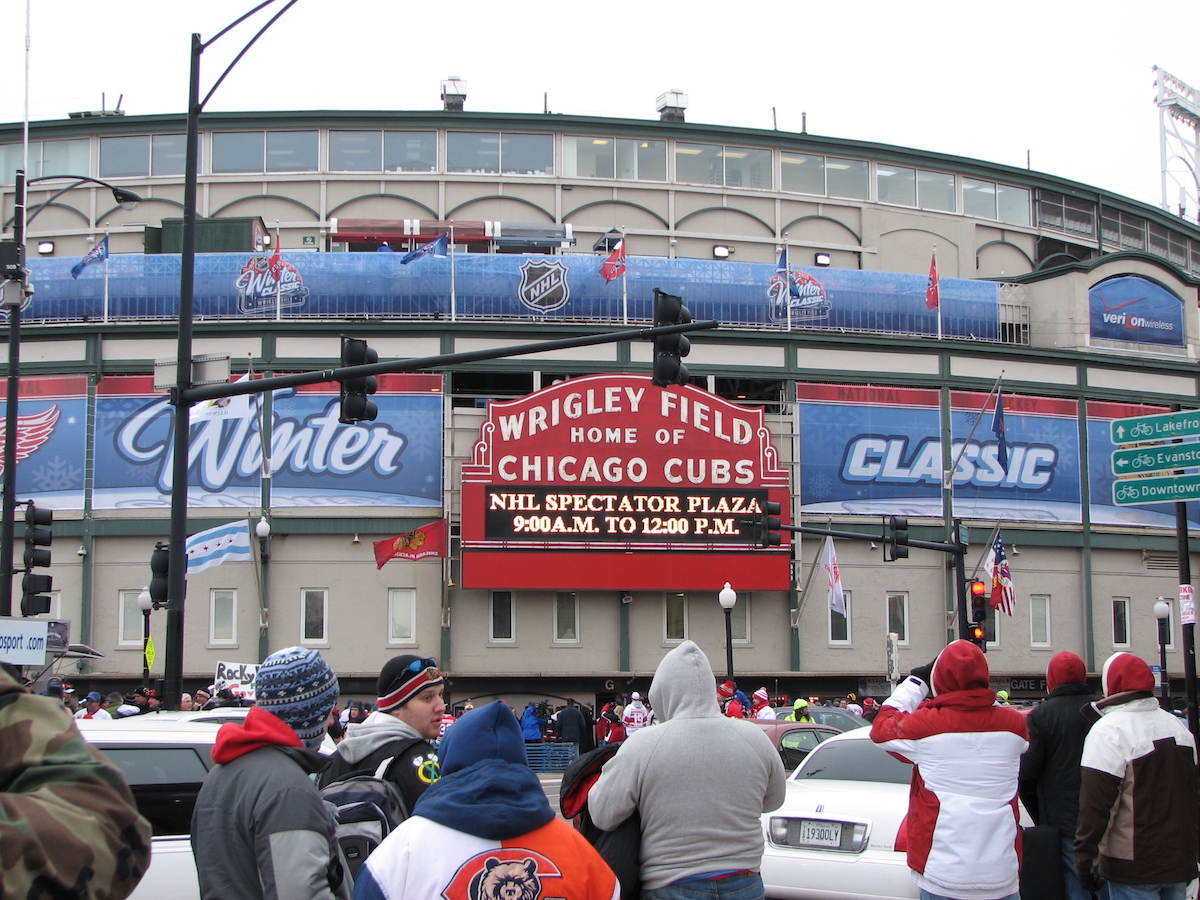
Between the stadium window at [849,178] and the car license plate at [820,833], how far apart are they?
124ft

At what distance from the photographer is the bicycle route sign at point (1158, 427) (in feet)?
53.1

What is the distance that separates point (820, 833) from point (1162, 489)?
347 inches

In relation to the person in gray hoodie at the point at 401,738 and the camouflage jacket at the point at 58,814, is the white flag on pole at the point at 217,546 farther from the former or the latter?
the camouflage jacket at the point at 58,814

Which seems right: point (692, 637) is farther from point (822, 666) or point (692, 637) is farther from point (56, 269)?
point (56, 269)

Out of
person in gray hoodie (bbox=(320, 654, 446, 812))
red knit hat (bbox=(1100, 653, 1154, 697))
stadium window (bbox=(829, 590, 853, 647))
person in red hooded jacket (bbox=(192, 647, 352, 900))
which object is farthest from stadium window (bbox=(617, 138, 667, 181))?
person in red hooded jacket (bbox=(192, 647, 352, 900))

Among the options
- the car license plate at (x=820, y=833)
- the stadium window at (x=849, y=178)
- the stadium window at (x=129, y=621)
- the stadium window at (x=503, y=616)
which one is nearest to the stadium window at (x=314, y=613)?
the stadium window at (x=129, y=621)

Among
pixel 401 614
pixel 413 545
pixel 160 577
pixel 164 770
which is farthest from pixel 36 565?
pixel 401 614

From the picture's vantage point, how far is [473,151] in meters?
43.2

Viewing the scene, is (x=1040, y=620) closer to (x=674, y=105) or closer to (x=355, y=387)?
(x=674, y=105)

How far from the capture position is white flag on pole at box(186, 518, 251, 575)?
28109 mm

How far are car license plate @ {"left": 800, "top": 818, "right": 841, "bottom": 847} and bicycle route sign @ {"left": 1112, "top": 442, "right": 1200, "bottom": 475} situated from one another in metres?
8.87

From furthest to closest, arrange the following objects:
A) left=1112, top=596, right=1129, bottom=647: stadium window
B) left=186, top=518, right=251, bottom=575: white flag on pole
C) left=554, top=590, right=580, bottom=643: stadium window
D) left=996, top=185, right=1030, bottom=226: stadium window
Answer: left=996, top=185, right=1030, bottom=226: stadium window → left=1112, top=596, right=1129, bottom=647: stadium window → left=554, top=590, right=580, bottom=643: stadium window → left=186, top=518, right=251, bottom=575: white flag on pole

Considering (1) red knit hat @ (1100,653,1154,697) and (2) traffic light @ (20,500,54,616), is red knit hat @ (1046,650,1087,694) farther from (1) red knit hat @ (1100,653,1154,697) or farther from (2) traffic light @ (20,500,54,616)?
(2) traffic light @ (20,500,54,616)

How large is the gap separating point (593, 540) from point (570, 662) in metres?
3.26
